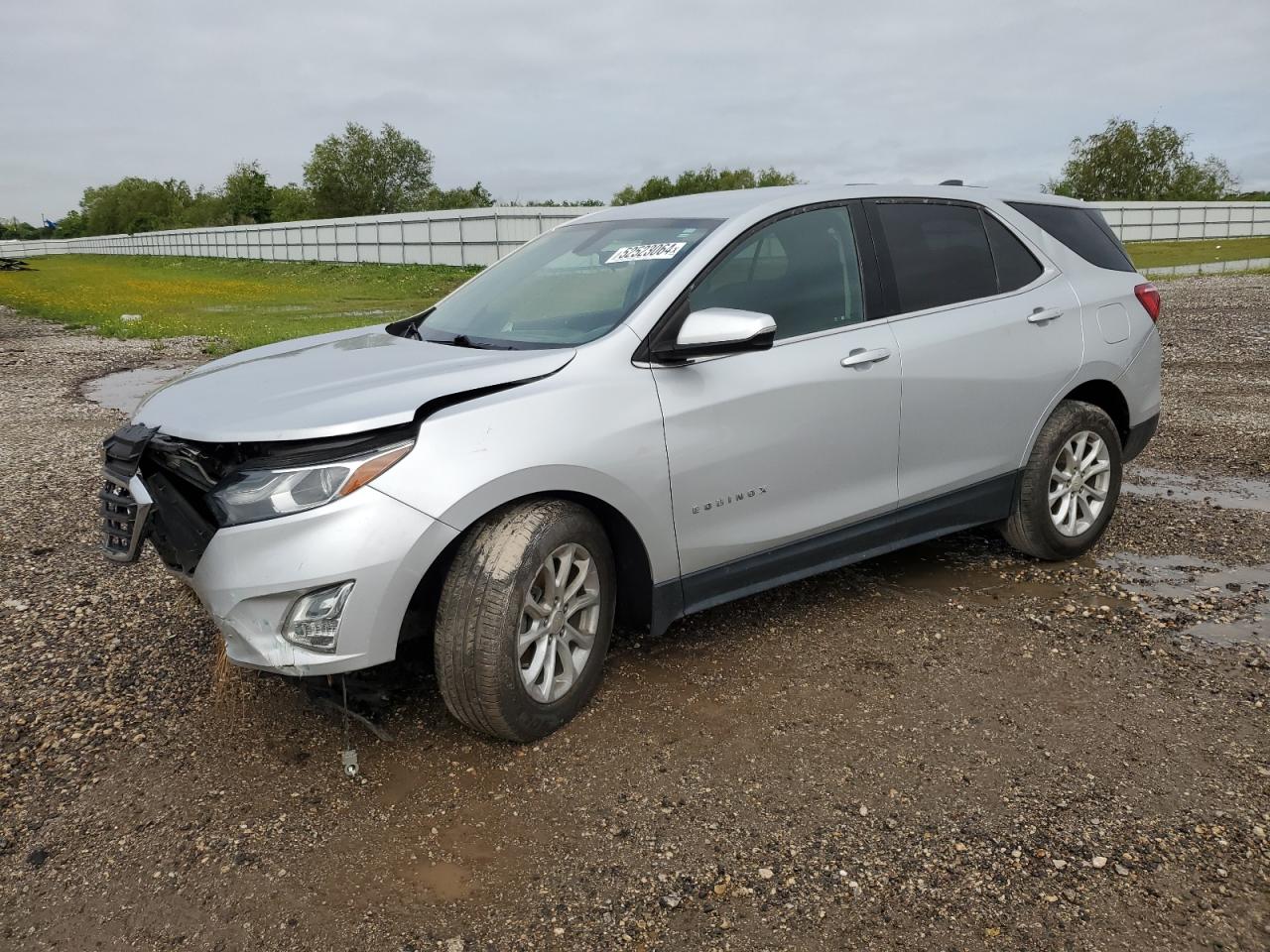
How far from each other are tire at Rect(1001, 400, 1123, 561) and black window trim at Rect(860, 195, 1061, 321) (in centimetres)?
61

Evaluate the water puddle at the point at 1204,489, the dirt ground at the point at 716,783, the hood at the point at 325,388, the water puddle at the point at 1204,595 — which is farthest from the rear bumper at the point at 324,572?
the water puddle at the point at 1204,489

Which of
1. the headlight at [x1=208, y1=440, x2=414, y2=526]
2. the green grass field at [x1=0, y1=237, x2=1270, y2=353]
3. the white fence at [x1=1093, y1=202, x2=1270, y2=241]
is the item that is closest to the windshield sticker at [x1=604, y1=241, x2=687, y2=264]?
the headlight at [x1=208, y1=440, x2=414, y2=526]

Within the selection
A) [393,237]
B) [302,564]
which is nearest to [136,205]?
[393,237]

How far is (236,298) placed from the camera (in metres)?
29.0

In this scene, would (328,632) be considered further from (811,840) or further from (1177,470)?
(1177,470)

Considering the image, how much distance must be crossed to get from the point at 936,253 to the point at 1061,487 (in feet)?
4.30

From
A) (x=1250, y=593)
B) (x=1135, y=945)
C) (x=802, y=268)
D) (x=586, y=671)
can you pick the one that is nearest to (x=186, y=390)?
(x=586, y=671)

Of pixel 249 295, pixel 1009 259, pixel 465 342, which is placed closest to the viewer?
pixel 465 342

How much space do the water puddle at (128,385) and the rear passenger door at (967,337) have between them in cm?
775

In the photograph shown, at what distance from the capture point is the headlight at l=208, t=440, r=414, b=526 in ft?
9.41

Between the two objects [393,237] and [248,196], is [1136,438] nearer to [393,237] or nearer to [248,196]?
[393,237]

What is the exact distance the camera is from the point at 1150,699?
3611mm

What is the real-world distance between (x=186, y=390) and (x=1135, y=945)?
3.19 metres

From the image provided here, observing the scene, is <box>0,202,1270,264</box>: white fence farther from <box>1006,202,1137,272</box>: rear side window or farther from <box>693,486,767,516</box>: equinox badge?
<box>693,486,767,516</box>: equinox badge
